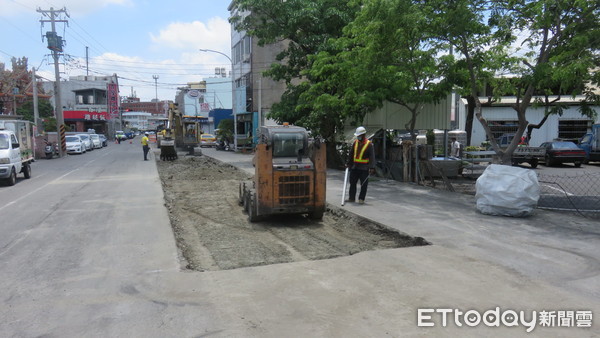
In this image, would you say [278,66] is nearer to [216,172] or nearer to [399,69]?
[216,172]

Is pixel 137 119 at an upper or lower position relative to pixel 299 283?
upper

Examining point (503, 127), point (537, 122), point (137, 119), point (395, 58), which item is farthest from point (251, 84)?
point (137, 119)

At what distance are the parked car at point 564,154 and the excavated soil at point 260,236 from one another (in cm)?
1766

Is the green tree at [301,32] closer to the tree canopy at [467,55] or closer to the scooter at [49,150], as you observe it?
the tree canopy at [467,55]

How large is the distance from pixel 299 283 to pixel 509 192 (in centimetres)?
580

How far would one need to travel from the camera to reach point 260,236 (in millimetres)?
A: 8562

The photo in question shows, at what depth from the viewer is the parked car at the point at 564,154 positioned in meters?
23.2

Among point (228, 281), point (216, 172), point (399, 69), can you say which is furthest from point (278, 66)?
point (228, 281)

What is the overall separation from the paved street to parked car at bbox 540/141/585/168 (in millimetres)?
16007

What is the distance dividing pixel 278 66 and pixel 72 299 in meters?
20.8

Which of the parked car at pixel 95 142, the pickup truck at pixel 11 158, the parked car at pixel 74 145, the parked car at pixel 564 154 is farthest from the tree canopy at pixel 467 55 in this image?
the parked car at pixel 95 142

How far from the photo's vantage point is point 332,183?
15859 millimetres

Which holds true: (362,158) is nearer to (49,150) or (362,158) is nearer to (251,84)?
(49,150)

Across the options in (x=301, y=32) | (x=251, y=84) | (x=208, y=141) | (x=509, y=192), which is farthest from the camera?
(x=208, y=141)
